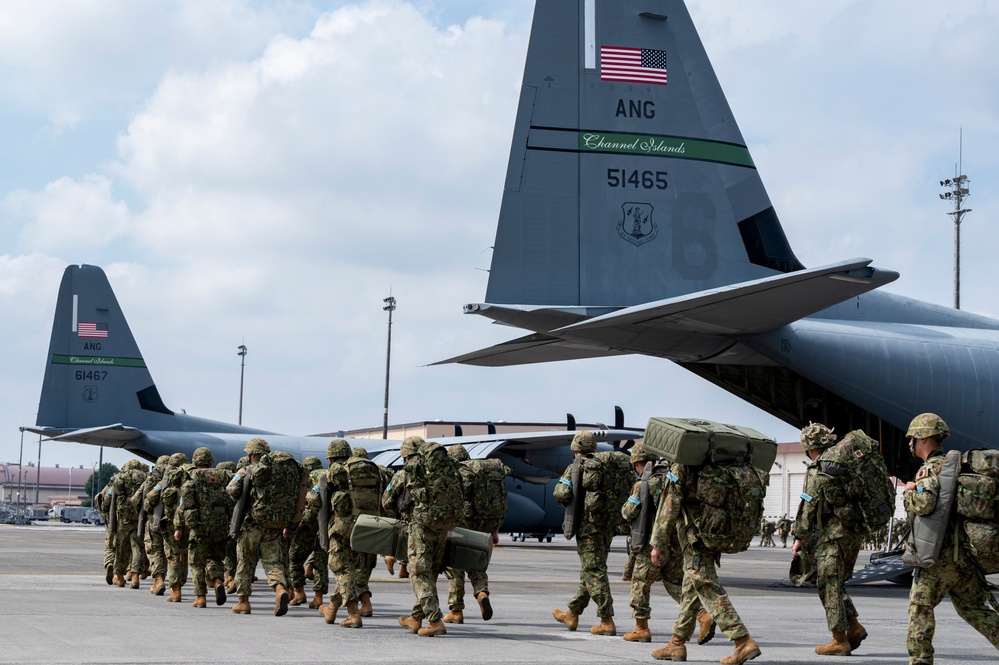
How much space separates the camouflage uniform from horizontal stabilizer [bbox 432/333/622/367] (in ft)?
20.6

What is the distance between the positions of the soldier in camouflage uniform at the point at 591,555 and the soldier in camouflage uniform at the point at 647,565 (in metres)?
0.33

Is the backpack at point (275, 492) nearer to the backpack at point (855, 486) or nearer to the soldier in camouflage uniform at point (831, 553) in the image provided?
the soldier in camouflage uniform at point (831, 553)

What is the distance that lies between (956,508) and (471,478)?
5.37 m

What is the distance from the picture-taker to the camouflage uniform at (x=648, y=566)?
1003 centimetres

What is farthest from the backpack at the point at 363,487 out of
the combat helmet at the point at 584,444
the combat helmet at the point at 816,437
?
the combat helmet at the point at 816,437

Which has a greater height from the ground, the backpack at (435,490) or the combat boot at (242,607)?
the backpack at (435,490)

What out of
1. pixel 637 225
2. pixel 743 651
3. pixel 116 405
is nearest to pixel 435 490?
pixel 743 651

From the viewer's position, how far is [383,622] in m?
11.7

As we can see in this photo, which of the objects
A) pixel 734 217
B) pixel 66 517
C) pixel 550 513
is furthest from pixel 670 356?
pixel 66 517

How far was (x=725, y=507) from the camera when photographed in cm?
865

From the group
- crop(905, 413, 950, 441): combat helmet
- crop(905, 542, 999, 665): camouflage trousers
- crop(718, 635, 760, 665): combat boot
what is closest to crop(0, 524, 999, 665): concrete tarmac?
crop(718, 635, 760, 665): combat boot

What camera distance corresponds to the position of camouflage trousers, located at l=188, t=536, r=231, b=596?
12938 millimetres

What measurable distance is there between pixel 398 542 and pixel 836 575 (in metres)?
3.95

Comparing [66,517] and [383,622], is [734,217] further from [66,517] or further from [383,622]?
[66,517]
